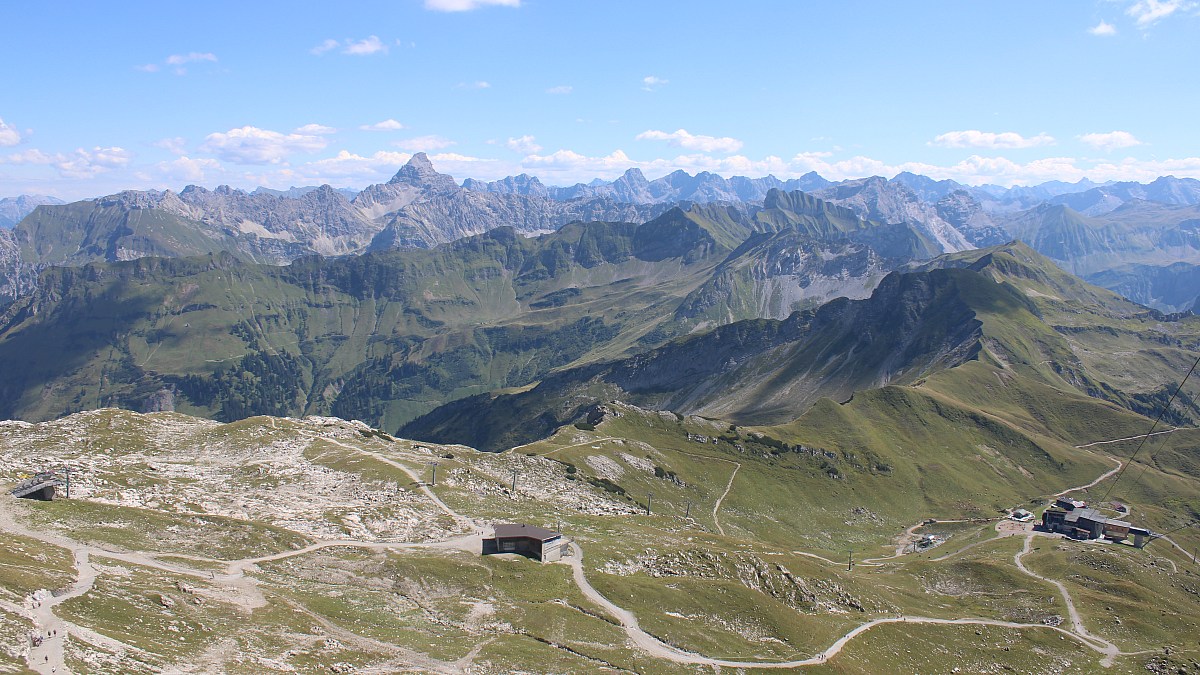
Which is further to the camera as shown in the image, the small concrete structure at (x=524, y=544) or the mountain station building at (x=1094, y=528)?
the mountain station building at (x=1094, y=528)

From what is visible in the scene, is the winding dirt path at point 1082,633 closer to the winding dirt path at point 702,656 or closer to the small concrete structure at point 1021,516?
the winding dirt path at point 702,656

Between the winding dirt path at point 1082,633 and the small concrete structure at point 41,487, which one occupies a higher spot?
the small concrete structure at point 41,487

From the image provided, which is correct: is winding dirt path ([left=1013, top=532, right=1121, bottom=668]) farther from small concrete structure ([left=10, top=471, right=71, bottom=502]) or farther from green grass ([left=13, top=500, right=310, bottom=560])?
small concrete structure ([left=10, top=471, right=71, bottom=502])

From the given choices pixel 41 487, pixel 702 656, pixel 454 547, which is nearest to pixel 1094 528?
pixel 702 656

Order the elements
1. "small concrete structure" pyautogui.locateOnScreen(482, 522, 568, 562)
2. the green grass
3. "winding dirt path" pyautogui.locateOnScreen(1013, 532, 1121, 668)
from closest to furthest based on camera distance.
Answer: the green grass, "small concrete structure" pyautogui.locateOnScreen(482, 522, 568, 562), "winding dirt path" pyautogui.locateOnScreen(1013, 532, 1121, 668)

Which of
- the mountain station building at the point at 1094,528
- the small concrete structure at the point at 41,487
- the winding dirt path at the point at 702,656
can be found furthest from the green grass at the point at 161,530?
the mountain station building at the point at 1094,528

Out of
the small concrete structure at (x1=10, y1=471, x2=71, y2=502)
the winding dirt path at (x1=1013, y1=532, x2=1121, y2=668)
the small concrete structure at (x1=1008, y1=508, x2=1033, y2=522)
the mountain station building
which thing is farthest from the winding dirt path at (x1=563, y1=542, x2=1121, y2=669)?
the small concrete structure at (x1=1008, y1=508, x2=1033, y2=522)

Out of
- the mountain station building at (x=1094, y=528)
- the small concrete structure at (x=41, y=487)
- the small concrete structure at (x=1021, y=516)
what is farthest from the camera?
the small concrete structure at (x=1021, y=516)

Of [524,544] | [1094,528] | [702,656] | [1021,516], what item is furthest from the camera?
[1021,516]

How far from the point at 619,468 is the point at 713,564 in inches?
2998

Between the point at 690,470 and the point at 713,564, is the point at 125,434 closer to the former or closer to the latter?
the point at 713,564

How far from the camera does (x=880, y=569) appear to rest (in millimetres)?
142875

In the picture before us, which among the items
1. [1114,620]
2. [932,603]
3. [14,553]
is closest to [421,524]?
[14,553]

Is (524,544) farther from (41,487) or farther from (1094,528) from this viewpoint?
(1094,528)
